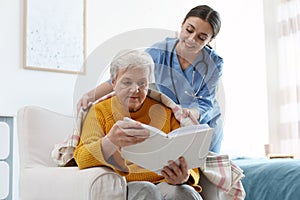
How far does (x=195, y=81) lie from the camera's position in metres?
1.74

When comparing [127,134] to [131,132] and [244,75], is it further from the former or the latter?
[244,75]

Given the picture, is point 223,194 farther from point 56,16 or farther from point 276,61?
point 276,61

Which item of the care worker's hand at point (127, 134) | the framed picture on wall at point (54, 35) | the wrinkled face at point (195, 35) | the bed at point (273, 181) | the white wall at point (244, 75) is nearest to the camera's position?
the care worker's hand at point (127, 134)

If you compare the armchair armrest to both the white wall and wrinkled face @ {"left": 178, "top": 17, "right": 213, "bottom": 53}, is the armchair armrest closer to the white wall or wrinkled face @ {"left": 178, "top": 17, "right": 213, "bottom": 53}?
wrinkled face @ {"left": 178, "top": 17, "right": 213, "bottom": 53}

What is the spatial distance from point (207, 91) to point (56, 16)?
5.24ft

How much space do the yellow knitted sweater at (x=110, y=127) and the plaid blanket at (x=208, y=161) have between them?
26 mm

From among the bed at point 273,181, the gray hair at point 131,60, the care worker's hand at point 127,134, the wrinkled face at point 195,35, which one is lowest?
the bed at point 273,181

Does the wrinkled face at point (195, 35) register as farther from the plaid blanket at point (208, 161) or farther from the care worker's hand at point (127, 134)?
the care worker's hand at point (127, 134)

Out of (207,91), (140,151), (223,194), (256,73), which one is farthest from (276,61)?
(140,151)

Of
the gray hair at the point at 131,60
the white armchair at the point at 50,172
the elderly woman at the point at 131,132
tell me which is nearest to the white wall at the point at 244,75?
the white armchair at the point at 50,172

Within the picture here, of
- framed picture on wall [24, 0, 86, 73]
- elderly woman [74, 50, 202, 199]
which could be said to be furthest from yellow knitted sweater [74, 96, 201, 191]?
framed picture on wall [24, 0, 86, 73]

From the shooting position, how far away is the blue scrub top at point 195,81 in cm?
160

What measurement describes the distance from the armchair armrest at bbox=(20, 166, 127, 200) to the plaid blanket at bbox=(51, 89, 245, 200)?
0.07 m

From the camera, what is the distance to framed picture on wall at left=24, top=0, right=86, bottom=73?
2975 millimetres
